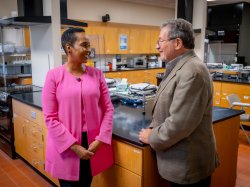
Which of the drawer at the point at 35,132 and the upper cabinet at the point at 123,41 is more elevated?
the upper cabinet at the point at 123,41

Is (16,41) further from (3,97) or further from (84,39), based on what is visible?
(84,39)

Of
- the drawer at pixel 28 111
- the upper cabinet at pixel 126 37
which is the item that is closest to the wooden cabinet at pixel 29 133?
the drawer at pixel 28 111

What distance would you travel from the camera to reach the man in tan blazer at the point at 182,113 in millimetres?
1274

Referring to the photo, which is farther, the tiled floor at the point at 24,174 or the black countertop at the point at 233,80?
the black countertop at the point at 233,80

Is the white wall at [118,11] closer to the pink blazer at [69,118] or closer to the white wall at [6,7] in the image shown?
the white wall at [6,7]

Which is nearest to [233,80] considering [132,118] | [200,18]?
[200,18]

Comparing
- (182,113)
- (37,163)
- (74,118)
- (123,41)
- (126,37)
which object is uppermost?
(126,37)

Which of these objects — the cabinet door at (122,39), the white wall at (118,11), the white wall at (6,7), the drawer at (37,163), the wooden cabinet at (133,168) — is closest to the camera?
the wooden cabinet at (133,168)

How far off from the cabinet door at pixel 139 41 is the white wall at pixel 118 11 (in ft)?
1.12

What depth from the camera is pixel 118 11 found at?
22.4 feet

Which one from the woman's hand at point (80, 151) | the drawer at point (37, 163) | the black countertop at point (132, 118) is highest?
the black countertop at point (132, 118)

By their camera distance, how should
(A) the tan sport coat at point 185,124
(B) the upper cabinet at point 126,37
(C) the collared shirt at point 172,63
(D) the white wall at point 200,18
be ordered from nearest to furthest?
(A) the tan sport coat at point 185,124 → (C) the collared shirt at point 172,63 → (D) the white wall at point 200,18 → (B) the upper cabinet at point 126,37

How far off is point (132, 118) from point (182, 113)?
0.91 meters

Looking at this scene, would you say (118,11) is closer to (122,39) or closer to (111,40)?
(122,39)
